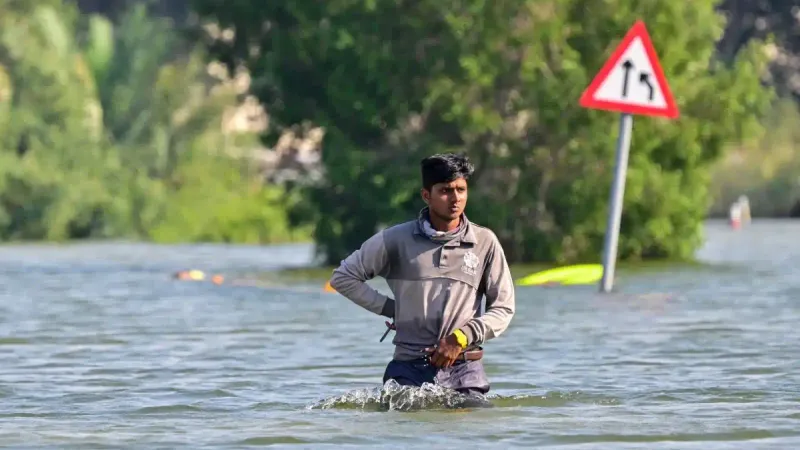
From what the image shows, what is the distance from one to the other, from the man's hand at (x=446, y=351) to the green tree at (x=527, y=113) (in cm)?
1695

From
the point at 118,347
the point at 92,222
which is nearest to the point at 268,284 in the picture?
the point at 118,347

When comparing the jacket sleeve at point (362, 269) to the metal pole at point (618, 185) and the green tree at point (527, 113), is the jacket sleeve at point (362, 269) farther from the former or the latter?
the green tree at point (527, 113)

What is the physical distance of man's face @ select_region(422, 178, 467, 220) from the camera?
449 inches

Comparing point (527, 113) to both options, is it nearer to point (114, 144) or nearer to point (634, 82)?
point (634, 82)

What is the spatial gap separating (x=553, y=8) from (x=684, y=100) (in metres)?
2.27

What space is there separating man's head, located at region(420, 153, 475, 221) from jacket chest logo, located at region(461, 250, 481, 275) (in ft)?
0.81

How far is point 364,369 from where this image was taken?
1591 centimetres

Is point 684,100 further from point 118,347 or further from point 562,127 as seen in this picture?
point 118,347

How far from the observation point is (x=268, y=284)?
27047 mm

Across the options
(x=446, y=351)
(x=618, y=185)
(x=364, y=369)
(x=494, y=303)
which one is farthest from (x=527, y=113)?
(x=446, y=351)

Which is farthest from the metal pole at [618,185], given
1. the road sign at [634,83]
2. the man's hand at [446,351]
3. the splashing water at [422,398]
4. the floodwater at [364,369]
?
the man's hand at [446,351]

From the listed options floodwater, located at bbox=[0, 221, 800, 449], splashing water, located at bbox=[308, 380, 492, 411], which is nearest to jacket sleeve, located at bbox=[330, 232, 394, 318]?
splashing water, located at bbox=[308, 380, 492, 411]

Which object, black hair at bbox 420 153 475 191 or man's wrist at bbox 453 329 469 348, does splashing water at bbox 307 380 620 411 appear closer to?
man's wrist at bbox 453 329 469 348

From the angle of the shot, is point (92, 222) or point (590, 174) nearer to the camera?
point (590, 174)
